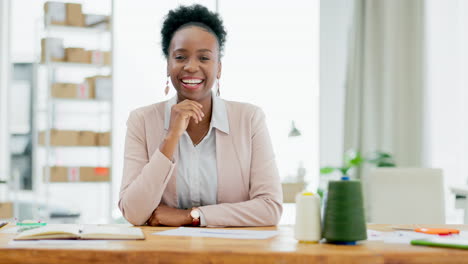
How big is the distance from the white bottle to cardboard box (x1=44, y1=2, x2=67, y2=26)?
3.91 metres

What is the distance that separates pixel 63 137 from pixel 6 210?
31.7 inches

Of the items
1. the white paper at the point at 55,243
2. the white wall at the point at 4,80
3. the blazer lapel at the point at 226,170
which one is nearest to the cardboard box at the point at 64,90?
the white wall at the point at 4,80

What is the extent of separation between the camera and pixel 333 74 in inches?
213

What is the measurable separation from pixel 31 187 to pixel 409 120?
3.75m

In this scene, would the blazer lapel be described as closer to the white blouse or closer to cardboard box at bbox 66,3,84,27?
the white blouse

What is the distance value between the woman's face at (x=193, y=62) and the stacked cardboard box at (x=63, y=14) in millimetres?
3012

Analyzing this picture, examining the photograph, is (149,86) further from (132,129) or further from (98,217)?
(132,129)

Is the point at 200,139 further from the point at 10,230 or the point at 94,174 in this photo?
the point at 94,174

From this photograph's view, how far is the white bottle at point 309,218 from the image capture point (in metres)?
1.38

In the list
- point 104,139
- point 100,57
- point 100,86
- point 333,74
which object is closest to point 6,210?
point 104,139

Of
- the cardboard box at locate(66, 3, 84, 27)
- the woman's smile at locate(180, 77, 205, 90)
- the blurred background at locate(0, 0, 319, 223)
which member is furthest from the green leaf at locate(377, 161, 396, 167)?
the woman's smile at locate(180, 77, 205, 90)

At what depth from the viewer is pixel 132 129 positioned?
80.7 inches

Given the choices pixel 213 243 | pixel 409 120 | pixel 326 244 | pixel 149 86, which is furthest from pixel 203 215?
pixel 409 120

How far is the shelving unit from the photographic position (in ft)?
15.6
